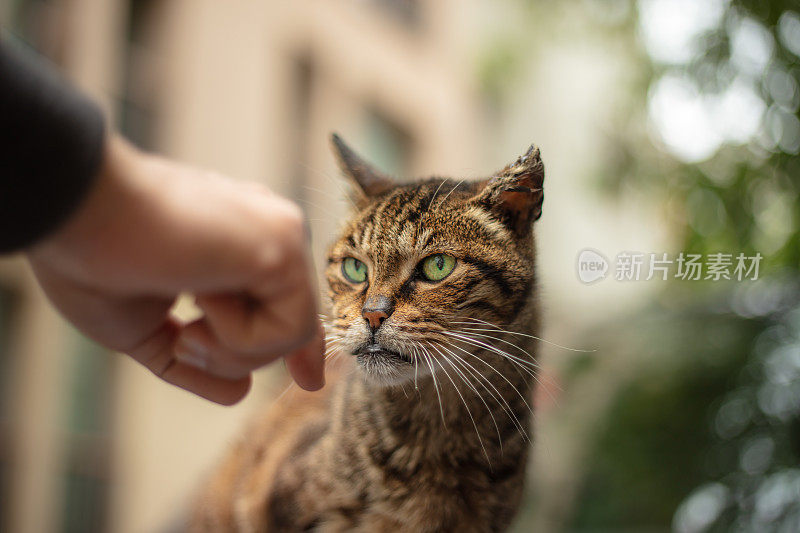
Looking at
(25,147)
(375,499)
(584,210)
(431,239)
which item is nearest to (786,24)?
(584,210)

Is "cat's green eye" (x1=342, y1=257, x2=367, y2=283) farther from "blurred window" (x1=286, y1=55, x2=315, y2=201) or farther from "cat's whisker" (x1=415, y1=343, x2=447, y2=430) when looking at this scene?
"blurred window" (x1=286, y1=55, x2=315, y2=201)

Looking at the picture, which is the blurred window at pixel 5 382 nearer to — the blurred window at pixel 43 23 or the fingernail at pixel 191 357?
the blurred window at pixel 43 23

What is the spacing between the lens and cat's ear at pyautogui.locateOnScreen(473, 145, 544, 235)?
26.7 inches

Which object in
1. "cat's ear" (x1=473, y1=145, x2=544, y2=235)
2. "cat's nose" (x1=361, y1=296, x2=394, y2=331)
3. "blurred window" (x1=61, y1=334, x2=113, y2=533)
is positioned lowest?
"blurred window" (x1=61, y1=334, x2=113, y2=533)

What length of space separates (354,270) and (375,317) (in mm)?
128

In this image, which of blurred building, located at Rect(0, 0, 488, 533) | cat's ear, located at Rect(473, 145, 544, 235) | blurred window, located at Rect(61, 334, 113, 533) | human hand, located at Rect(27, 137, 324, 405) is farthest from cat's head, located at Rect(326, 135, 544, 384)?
blurred window, located at Rect(61, 334, 113, 533)

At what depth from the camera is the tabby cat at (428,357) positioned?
737 millimetres

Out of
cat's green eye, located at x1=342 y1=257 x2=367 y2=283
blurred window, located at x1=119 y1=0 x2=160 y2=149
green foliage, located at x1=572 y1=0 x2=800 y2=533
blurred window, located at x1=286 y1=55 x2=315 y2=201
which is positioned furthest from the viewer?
blurred window, located at x1=119 y1=0 x2=160 y2=149

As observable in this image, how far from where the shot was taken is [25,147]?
411 mm

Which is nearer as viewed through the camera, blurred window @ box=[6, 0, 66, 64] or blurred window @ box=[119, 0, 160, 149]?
blurred window @ box=[6, 0, 66, 64]

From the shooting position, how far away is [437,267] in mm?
755

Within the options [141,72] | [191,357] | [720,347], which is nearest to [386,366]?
[191,357]

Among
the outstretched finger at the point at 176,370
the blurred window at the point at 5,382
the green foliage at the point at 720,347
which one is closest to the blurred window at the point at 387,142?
the green foliage at the point at 720,347

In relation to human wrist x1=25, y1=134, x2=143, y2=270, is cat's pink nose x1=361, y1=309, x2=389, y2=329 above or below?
below
